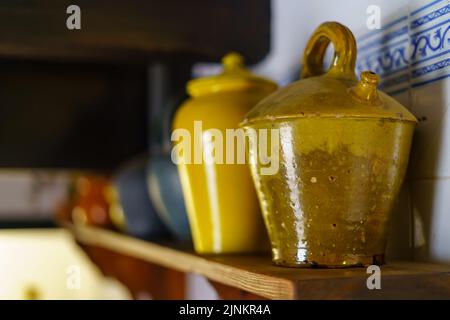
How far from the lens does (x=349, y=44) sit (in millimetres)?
654

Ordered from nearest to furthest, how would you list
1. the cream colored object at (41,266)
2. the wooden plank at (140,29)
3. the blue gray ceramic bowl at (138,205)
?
1. the wooden plank at (140,29)
2. the blue gray ceramic bowl at (138,205)
3. the cream colored object at (41,266)

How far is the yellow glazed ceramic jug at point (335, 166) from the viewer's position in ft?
1.92

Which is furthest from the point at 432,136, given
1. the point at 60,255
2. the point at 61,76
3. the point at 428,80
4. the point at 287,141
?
the point at 60,255

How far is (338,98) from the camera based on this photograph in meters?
0.59

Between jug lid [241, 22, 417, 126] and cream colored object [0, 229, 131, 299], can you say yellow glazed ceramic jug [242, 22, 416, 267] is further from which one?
cream colored object [0, 229, 131, 299]

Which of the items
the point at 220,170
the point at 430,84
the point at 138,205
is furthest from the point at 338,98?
the point at 138,205

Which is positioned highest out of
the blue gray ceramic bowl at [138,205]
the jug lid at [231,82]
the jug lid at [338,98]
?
the jug lid at [231,82]

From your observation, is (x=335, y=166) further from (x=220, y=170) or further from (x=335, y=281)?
(x=220, y=170)

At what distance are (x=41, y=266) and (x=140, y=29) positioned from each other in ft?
6.63

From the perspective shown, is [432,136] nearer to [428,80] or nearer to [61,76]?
[428,80]

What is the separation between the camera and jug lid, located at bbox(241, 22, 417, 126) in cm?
58

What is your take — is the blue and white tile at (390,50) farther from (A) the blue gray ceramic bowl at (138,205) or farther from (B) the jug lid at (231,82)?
(A) the blue gray ceramic bowl at (138,205)

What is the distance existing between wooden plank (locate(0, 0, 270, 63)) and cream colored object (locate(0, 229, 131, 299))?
172 centimetres

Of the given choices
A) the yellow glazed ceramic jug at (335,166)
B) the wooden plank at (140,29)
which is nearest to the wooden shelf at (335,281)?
the yellow glazed ceramic jug at (335,166)
